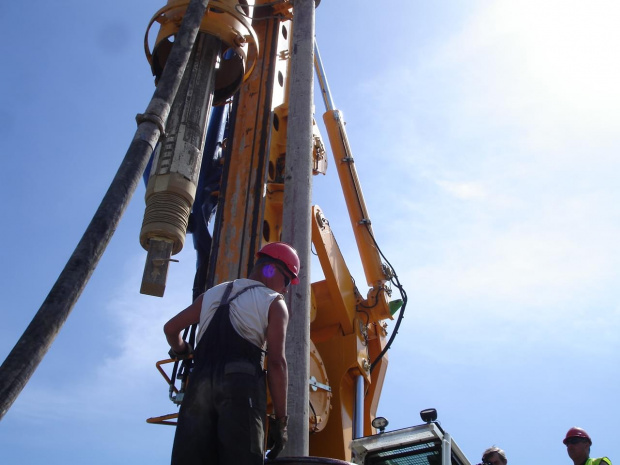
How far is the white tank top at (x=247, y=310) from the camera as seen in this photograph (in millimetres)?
3033

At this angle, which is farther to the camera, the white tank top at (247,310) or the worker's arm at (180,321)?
the worker's arm at (180,321)

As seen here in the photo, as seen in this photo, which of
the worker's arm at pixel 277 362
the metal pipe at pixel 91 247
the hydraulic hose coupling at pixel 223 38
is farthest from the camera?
the hydraulic hose coupling at pixel 223 38

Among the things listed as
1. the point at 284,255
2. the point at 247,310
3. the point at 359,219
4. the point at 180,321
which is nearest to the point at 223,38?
the point at 284,255

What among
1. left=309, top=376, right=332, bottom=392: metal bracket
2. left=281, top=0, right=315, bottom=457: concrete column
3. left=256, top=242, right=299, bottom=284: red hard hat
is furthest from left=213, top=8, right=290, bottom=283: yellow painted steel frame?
left=256, top=242, right=299, bottom=284: red hard hat

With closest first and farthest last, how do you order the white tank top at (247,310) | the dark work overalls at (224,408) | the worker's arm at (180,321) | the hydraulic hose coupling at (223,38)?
1. the dark work overalls at (224,408)
2. the white tank top at (247,310)
3. the worker's arm at (180,321)
4. the hydraulic hose coupling at (223,38)

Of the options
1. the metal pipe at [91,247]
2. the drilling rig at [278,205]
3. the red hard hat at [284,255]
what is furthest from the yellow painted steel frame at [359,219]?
the metal pipe at [91,247]

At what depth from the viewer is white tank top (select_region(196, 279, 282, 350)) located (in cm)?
303

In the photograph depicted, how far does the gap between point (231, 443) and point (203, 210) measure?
3622 millimetres

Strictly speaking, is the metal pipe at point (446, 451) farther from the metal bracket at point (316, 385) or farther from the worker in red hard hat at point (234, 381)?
the metal bracket at point (316, 385)

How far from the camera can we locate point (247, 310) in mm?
3072

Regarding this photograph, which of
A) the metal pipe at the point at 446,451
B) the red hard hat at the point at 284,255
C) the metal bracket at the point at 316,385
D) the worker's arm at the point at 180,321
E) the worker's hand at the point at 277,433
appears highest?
the metal bracket at the point at 316,385

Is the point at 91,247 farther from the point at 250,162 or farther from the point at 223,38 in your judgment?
the point at 250,162

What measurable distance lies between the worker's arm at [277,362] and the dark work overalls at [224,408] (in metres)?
0.06

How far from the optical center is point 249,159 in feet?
19.2
